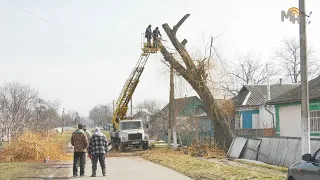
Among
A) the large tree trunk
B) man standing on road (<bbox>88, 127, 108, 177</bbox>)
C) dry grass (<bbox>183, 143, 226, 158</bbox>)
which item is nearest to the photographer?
man standing on road (<bbox>88, 127, 108, 177</bbox>)

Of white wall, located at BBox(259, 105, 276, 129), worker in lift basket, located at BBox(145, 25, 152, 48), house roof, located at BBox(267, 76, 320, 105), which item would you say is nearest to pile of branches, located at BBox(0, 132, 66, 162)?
worker in lift basket, located at BBox(145, 25, 152, 48)

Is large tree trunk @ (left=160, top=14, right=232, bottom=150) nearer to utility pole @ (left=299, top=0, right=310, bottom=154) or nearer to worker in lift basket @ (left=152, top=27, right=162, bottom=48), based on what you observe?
worker in lift basket @ (left=152, top=27, right=162, bottom=48)

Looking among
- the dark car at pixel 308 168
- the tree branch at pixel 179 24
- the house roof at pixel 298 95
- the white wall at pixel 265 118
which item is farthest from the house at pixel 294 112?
the dark car at pixel 308 168

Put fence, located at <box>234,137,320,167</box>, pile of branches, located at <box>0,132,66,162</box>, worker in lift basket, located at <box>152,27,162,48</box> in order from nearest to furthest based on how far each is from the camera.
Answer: fence, located at <box>234,137,320,167</box> → pile of branches, located at <box>0,132,66,162</box> → worker in lift basket, located at <box>152,27,162,48</box>

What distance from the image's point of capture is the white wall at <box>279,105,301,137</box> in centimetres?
2403

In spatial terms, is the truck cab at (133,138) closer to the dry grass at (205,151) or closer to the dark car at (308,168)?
the dry grass at (205,151)

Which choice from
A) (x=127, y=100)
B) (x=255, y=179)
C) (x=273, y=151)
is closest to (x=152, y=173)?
(x=255, y=179)

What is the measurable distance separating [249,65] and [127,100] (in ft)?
126

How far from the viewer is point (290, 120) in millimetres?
24828

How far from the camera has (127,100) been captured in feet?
109

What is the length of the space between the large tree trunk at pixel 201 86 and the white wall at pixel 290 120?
420 cm

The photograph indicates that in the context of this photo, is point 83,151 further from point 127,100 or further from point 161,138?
point 161,138

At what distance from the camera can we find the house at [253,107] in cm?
3884

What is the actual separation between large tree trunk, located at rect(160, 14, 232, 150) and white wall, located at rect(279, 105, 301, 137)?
420cm
